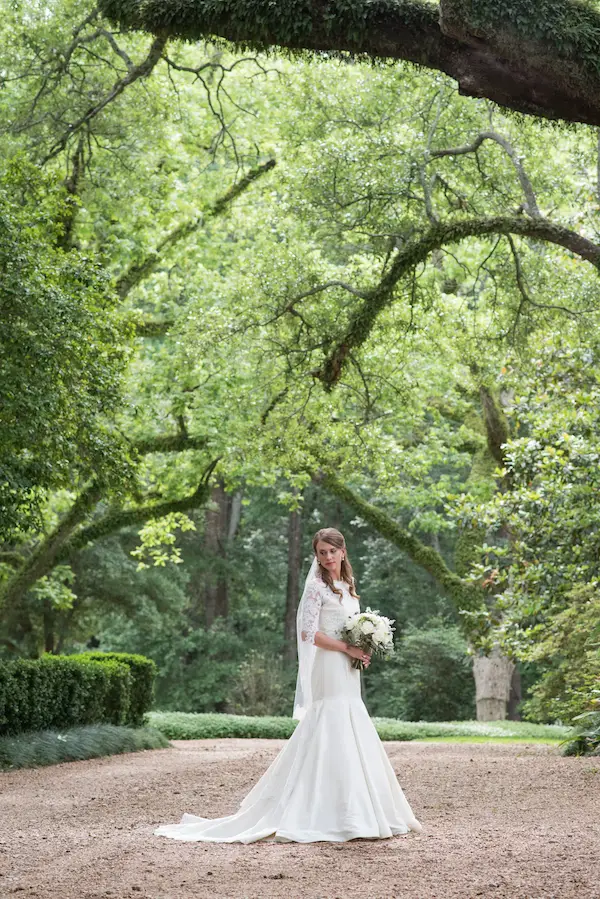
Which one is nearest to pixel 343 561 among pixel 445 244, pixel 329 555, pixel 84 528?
pixel 329 555

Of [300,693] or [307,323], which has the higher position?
[307,323]

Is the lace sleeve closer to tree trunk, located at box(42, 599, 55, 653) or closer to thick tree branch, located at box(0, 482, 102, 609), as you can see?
thick tree branch, located at box(0, 482, 102, 609)

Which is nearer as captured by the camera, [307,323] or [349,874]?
[349,874]

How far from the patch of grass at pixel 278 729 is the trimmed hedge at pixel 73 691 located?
218 cm

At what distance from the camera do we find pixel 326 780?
6109mm

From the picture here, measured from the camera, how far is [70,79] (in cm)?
1261

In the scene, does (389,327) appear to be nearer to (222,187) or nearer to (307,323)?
(307,323)

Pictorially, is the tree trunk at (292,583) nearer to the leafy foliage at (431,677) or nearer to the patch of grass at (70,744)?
the leafy foliage at (431,677)

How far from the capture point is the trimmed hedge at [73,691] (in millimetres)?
11820

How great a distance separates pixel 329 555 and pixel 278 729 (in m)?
12.8

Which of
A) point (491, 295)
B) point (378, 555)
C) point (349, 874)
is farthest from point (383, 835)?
point (378, 555)

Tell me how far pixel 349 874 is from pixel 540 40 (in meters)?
4.20

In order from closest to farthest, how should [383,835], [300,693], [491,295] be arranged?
[383,835] < [300,693] < [491,295]

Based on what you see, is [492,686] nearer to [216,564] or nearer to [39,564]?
[39,564]
